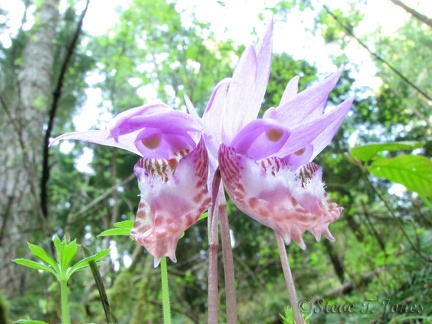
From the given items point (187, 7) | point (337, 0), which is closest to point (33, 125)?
point (187, 7)

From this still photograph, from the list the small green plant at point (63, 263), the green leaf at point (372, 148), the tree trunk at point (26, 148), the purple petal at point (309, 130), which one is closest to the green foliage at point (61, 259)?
the small green plant at point (63, 263)

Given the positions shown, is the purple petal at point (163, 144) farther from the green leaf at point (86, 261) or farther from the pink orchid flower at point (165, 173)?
the green leaf at point (86, 261)

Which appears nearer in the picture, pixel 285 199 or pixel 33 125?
pixel 285 199

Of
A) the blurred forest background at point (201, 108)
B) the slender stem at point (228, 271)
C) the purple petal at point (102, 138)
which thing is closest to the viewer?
the slender stem at point (228, 271)

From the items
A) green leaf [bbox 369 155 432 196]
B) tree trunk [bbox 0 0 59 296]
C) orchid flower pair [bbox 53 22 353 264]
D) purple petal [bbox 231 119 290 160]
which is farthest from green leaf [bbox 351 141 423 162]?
tree trunk [bbox 0 0 59 296]

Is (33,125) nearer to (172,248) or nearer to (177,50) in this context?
(177,50)

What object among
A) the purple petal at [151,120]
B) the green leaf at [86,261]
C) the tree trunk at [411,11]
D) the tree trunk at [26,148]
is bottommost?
the green leaf at [86,261]
